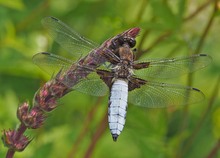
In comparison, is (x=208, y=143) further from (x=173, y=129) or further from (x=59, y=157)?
(x=59, y=157)

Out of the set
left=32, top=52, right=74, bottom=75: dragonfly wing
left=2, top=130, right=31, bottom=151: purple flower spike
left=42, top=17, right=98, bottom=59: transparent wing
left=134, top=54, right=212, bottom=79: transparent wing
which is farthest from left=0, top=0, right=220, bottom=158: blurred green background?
left=2, top=130, right=31, bottom=151: purple flower spike

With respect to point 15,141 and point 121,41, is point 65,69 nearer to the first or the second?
point 121,41

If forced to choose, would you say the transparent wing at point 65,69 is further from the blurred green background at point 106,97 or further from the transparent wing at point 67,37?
the blurred green background at point 106,97

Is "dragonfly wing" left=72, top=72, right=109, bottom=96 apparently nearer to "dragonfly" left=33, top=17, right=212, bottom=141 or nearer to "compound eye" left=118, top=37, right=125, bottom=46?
"dragonfly" left=33, top=17, right=212, bottom=141

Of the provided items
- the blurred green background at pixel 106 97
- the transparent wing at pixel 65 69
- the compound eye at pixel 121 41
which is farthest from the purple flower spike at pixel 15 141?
the blurred green background at pixel 106 97

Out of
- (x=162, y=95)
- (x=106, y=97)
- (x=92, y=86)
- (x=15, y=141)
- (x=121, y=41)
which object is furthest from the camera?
(x=106, y=97)

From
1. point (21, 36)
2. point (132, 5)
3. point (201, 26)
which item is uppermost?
point (132, 5)

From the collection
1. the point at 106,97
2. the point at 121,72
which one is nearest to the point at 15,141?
the point at 121,72

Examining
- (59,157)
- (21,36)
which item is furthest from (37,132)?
(21,36)
